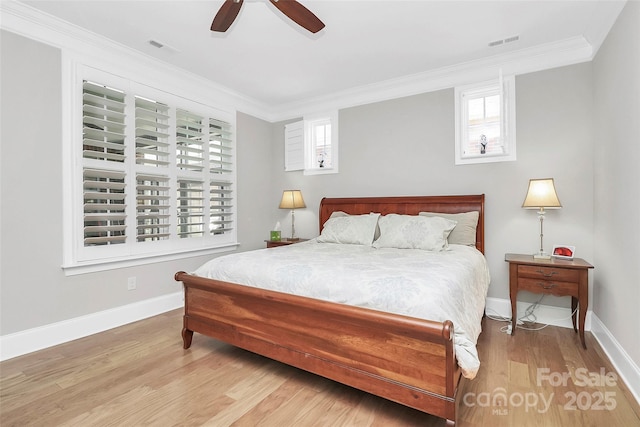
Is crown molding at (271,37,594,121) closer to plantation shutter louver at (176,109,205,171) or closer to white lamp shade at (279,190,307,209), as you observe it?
white lamp shade at (279,190,307,209)

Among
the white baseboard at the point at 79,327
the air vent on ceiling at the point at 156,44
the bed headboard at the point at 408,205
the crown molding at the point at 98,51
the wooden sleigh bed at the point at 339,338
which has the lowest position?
the white baseboard at the point at 79,327

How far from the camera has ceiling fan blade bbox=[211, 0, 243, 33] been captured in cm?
201

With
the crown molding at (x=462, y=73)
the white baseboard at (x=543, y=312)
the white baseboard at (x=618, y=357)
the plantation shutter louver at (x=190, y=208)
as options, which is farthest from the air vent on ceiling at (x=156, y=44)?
the white baseboard at (x=618, y=357)

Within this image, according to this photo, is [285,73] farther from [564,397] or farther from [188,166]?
[564,397]

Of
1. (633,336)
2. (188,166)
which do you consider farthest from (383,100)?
(633,336)

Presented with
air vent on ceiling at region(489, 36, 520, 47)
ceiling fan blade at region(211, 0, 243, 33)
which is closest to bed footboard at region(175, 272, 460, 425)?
ceiling fan blade at region(211, 0, 243, 33)

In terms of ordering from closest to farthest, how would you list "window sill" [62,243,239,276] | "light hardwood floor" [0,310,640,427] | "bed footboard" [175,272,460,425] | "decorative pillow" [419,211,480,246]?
"bed footboard" [175,272,460,425] < "light hardwood floor" [0,310,640,427] < "window sill" [62,243,239,276] < "decorative pillow" [419,211,480,246]

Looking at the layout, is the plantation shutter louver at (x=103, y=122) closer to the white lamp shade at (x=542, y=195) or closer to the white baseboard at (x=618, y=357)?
the white lamp shade at (x=542, y=195)

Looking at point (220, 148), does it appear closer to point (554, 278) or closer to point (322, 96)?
point (322, 96)

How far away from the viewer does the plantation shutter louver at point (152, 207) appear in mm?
3291

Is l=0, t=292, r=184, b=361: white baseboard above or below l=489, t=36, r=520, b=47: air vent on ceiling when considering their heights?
below

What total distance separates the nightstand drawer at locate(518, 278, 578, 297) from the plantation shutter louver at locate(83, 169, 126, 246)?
3.84m

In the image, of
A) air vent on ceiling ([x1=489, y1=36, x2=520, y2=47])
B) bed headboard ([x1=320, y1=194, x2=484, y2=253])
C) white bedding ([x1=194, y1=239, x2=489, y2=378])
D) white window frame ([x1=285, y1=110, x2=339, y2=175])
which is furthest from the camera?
white window frame ([x1=285, y1=110, x2=339, y2=175])

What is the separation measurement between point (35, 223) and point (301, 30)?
2814 millimetres
